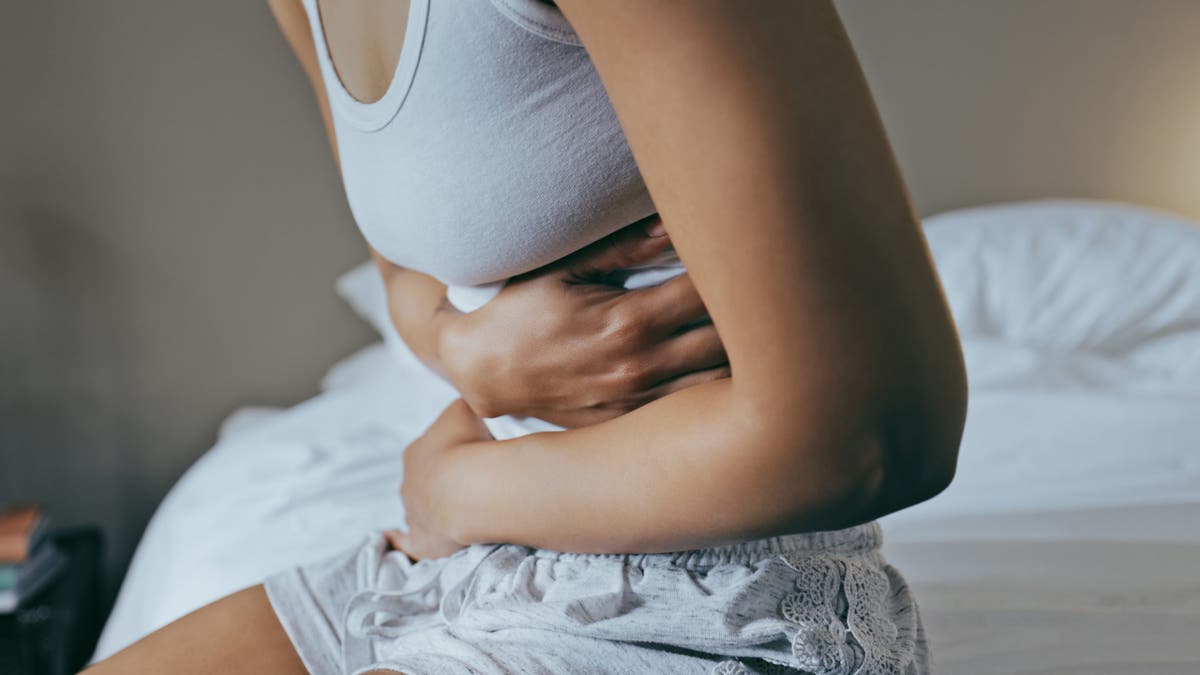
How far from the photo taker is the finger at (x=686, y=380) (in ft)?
1.88

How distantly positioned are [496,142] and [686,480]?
0.70 ft

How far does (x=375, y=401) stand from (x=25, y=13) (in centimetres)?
95

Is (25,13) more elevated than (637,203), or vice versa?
(25,13)

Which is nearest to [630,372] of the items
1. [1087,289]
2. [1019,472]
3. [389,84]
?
[389,84]

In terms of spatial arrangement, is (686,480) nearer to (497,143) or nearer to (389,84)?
(497,143)

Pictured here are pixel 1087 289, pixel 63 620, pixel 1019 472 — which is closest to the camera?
pixel 1019 472

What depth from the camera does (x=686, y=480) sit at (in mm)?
481

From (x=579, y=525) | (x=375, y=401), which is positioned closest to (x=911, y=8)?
(x=375, y=401)

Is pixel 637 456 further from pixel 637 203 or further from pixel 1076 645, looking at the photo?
pixel 1076 645

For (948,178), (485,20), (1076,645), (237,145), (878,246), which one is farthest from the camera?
(948,178)

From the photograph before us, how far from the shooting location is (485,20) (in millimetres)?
499

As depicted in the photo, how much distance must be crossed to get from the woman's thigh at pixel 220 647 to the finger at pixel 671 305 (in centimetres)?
33

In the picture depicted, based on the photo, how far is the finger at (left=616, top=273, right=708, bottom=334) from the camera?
569 mm

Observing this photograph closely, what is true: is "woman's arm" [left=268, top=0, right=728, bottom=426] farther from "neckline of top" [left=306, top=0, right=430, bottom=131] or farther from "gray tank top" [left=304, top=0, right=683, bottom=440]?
"neckline of top" [left=306, top=0, right=430, bottom=131]
